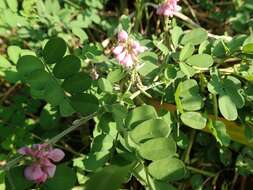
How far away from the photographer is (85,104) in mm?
1185

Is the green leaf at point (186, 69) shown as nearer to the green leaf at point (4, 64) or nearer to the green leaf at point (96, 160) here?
the green leaf at point (96, 160)

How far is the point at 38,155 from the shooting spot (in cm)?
99

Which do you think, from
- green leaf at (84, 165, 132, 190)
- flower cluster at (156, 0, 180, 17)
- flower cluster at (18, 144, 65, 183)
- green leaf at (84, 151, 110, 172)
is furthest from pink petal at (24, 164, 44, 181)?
flower cluster at (156, 0, 180, 17)

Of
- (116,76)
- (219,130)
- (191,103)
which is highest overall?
(116,76)

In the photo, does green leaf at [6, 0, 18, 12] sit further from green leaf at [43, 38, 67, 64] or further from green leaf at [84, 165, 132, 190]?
green leaf at [84, 165, 132, 190]

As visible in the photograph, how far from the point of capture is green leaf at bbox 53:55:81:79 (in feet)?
3.86

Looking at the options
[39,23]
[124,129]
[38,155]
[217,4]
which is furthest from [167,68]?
[217,4]

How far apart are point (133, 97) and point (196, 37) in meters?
0.27

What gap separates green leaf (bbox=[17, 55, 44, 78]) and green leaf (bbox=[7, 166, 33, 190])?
27 centimetres

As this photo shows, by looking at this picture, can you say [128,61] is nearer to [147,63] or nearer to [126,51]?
[126,51]

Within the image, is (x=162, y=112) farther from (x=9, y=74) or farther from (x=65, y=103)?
(x=9, y=74)

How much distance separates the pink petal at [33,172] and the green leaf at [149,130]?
215 millimetres

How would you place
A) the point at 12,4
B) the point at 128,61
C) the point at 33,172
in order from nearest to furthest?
the point at 33,172
the point at 128,61
the point at 12,4

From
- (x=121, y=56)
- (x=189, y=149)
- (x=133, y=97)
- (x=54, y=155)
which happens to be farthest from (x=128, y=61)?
(x=189, y=149)
